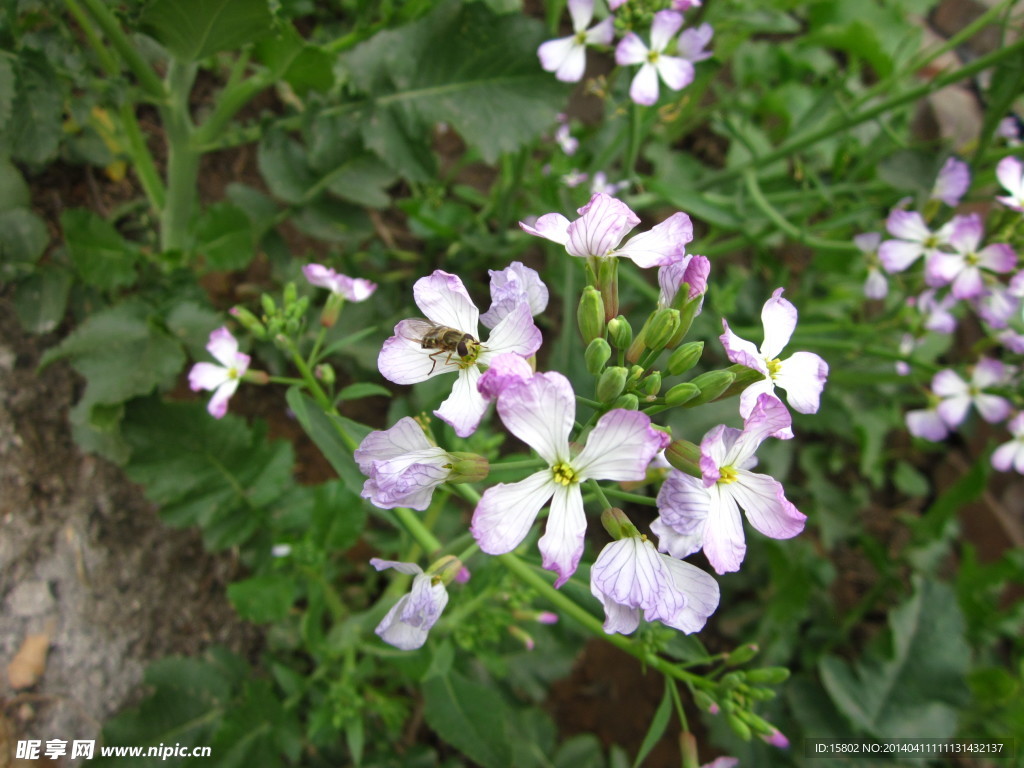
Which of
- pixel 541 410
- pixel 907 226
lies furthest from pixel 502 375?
pixel 907 226

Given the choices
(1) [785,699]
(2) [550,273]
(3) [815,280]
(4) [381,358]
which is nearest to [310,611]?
(4) [381,358]

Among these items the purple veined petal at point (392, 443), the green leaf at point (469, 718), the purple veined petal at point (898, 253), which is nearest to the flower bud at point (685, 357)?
the purple veined petal at point (392, 443)

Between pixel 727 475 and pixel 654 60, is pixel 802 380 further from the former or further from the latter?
pixel 654 60

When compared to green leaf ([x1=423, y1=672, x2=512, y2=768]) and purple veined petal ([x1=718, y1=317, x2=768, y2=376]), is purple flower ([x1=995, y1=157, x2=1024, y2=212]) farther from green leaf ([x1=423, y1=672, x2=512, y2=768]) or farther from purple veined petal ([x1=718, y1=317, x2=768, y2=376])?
green leaf ([x1=423, y1=672, x2=512, y2=768])

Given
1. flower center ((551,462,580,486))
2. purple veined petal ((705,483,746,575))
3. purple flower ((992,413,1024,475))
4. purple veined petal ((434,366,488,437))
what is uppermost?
purple veined petal ((434,366,488,437))

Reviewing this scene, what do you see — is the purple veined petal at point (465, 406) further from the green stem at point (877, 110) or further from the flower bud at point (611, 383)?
the green stem at point (877, 110)

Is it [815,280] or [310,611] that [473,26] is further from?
[815,280]

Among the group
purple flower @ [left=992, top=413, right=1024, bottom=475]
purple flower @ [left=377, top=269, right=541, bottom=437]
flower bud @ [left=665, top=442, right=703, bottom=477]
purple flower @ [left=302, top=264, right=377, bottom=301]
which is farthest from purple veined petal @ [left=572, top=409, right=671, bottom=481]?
purple flower @ [left=992, top=413, right=1024, bottom=475]

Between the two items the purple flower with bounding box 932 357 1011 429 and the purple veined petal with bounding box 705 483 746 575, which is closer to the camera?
the purple veined petal with bounding box 705 483 746 575
